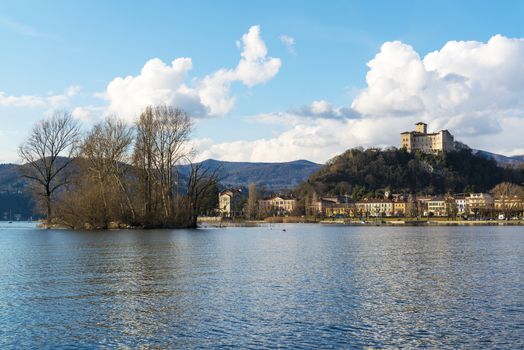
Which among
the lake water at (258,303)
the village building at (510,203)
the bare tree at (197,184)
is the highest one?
the bare tree at (197,184)

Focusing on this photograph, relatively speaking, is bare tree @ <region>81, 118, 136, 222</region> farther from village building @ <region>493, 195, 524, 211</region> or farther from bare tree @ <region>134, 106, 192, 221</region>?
village building @ <region>493, 195, 524, 211</region>

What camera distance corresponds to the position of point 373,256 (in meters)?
39.0

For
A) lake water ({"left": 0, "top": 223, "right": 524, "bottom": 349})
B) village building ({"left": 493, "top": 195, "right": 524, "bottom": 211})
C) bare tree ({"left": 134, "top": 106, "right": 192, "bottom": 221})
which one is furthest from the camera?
village building ({"left": 493, "top": 195, "right": 524, "bottom": 211})

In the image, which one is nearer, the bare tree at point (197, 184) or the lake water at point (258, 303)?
the lake water at point (258, 303)

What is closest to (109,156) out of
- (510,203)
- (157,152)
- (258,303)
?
(157,152)

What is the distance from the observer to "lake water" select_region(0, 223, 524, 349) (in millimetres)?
15383

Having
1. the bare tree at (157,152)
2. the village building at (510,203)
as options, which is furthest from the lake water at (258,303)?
the village building at (510,203)

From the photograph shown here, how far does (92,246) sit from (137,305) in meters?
27.1

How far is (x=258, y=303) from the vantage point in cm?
2017

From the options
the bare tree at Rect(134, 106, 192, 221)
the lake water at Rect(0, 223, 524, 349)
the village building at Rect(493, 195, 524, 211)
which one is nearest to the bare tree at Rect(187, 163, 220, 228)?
the bare tree at Rect(134, 106, 192, 221)

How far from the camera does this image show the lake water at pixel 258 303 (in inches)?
606

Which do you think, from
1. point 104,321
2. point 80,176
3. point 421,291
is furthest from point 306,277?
point 80,176

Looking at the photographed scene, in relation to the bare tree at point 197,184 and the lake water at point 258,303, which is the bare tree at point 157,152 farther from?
the lake water at point 258,303

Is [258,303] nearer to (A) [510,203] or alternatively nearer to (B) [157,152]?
(B) [157,152]
